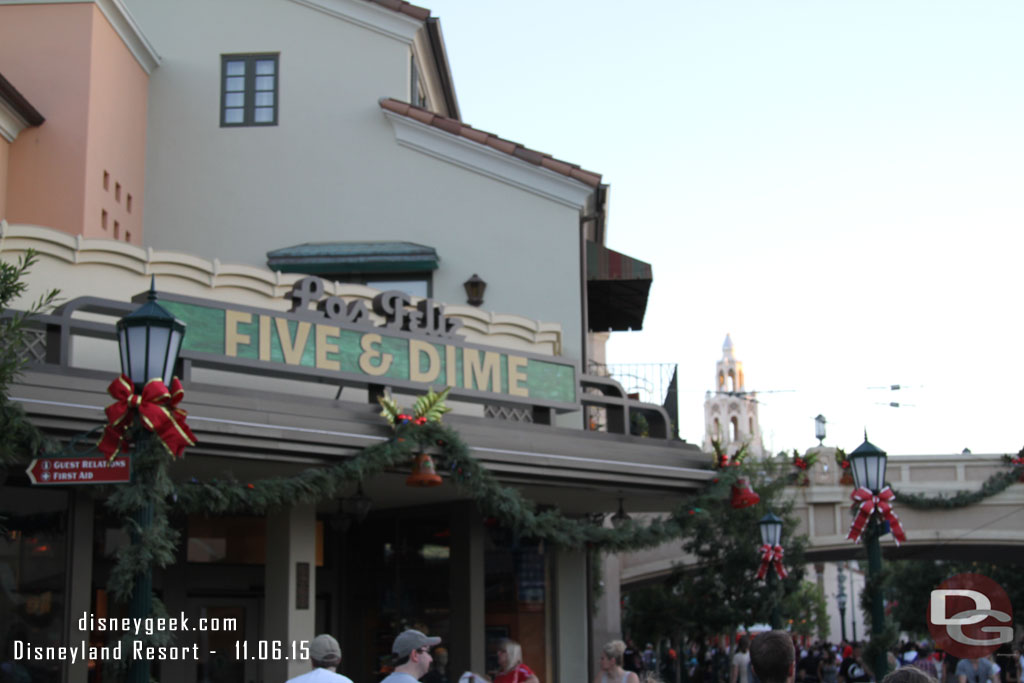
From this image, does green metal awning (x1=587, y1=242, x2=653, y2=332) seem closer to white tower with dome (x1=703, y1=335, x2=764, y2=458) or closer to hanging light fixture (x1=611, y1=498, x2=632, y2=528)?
hanging light fixture (x1=611, y1=498, x2=632, y2=528)

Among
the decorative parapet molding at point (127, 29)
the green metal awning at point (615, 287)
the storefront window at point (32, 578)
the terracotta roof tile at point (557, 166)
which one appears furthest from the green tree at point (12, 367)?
the green metal awning at point (615, 287)

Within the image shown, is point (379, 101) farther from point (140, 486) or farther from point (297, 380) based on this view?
point (140, 486)

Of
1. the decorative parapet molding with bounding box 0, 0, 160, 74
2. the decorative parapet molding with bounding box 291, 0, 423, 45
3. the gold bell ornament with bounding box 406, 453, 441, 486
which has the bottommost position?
the gold bell ornament with bounding box 406, 453, 441, 486

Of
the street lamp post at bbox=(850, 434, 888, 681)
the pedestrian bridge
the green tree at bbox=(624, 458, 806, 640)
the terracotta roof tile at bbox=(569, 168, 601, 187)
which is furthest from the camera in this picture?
the pedestrian bridge

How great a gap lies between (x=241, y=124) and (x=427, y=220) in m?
3.42

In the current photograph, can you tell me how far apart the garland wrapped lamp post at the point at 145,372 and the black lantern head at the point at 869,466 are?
29.8 feet

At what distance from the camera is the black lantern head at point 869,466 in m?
14.7

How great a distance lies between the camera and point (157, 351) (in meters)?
8.62

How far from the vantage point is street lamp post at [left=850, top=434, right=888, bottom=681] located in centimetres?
1435

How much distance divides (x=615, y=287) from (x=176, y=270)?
1021 cm

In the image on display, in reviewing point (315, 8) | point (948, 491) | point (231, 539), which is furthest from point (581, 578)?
point (948, 491)

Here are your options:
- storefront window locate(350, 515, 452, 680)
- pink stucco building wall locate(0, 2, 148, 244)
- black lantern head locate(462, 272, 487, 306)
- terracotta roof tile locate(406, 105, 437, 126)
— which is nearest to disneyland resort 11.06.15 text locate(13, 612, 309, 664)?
storefront window locate(350, 515, 452, 680)

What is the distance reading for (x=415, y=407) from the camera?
13086 millimetres

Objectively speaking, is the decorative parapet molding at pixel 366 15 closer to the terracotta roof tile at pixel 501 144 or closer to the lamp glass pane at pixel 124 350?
the terracotta roof tile at pixel 501 144
